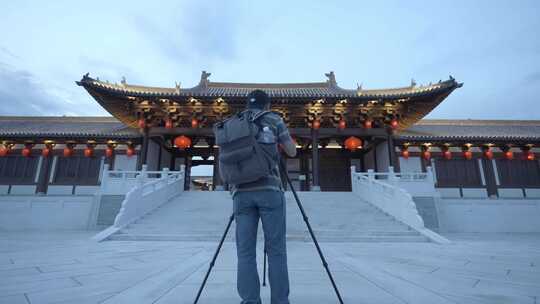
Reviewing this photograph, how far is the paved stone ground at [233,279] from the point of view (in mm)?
1896

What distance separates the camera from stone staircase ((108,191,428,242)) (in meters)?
5.65

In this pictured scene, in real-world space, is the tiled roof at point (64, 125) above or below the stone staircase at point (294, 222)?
above

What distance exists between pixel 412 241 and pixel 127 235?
6.43 metres

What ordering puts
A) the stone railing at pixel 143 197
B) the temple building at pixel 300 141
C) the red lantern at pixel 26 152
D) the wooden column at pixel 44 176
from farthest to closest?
the red lantern at pixel 26 152 < the wooden column at pixel 44 176 < the temple building at pixel 300 141 < the stone railing at pixel 143 197

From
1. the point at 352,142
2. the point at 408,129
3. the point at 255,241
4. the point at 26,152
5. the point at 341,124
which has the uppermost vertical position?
the point at 408,129

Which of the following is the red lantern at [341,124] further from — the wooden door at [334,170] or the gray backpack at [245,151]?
the gray backpack at [245,151]

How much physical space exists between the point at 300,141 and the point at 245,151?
35.1 ft

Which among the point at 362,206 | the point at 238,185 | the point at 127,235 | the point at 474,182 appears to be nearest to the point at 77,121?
the point at 127,235

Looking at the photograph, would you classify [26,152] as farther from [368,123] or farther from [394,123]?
[394,123]

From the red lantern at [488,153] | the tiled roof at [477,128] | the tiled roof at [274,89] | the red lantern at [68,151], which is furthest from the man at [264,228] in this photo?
the red lantern at [488,153]

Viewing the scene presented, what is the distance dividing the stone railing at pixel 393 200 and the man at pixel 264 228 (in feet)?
17.8

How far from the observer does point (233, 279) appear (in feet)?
7.72

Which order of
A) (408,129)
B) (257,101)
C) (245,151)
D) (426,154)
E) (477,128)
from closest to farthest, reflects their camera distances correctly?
(245,151) < (257,101) < (426,154) < (408,129) < (477,128)

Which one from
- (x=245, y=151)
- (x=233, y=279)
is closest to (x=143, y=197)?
(x=233, y=279)
